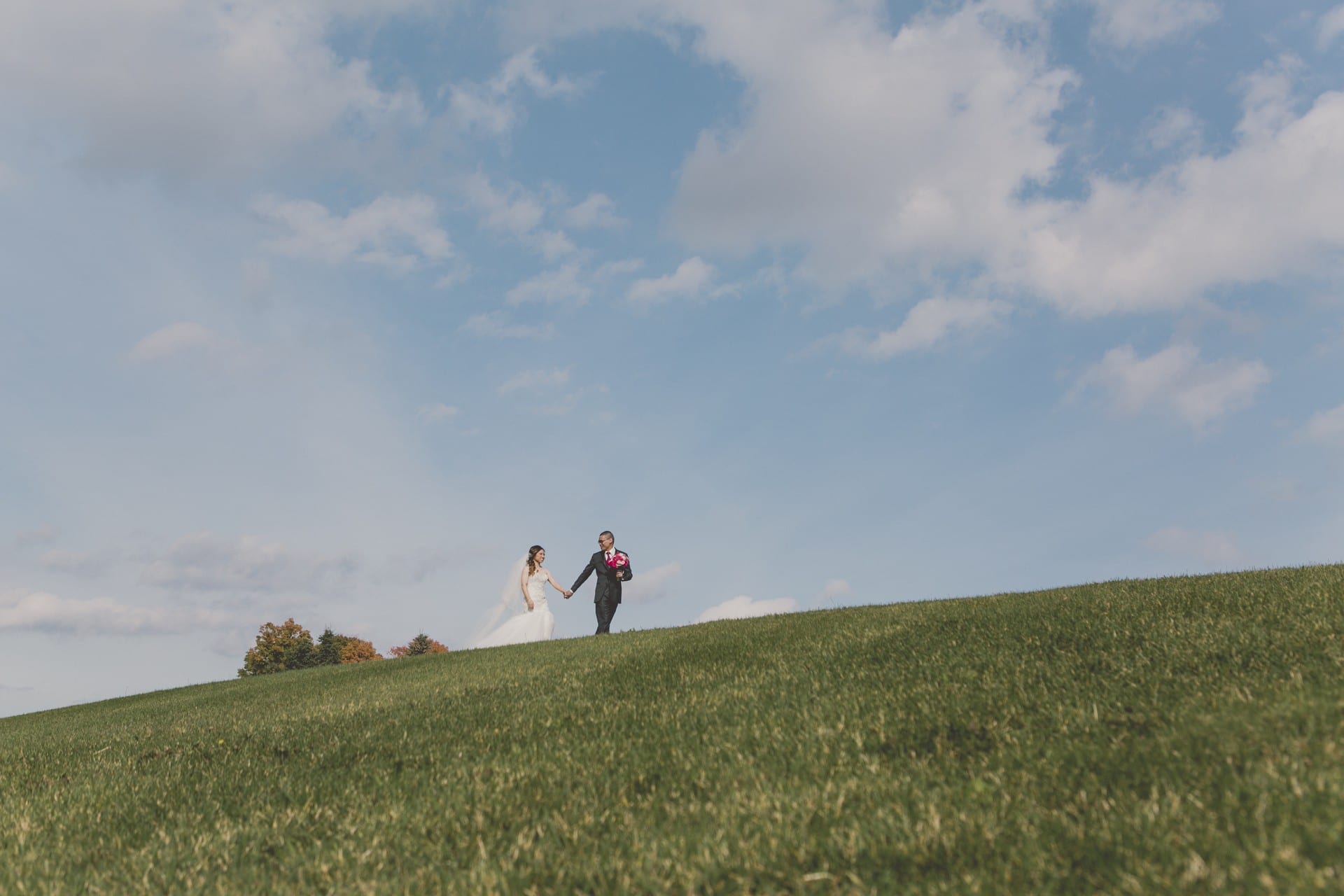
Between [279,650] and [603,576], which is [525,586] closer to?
[603,576]

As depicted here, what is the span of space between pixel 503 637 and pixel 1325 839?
24.2 m

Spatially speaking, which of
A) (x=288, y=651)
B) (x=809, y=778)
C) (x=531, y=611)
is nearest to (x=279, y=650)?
(x=288, y=651)

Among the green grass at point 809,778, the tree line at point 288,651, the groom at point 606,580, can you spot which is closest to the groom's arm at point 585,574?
the groom at point 606,580

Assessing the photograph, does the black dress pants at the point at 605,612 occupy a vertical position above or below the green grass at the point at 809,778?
above

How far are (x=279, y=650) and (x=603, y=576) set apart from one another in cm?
3843

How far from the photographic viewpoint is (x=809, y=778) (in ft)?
21.0

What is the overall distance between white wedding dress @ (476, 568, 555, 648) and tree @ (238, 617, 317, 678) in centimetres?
3433

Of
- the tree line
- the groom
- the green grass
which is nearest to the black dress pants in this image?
the groom

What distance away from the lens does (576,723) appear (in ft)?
29.9

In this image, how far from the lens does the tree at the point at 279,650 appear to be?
179ft

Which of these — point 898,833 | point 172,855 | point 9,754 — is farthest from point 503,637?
point 898,833

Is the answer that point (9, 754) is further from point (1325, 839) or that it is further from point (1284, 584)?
point (1284, 584)

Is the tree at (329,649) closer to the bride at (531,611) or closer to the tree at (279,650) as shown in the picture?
the tree at (279,650)

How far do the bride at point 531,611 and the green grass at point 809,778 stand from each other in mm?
13957
